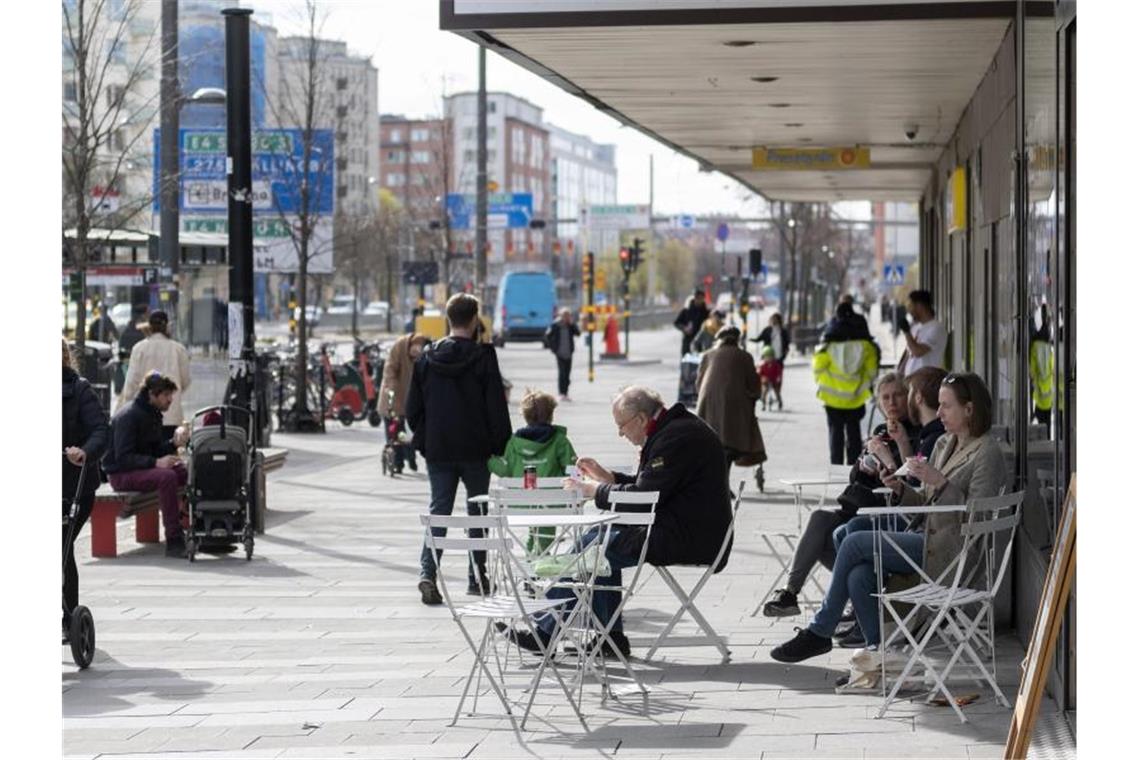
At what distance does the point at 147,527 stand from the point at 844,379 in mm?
6651

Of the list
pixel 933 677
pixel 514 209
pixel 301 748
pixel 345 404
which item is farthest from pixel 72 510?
pixel 514 209

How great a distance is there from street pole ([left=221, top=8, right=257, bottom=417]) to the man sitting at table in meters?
6.74

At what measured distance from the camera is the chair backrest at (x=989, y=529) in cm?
842

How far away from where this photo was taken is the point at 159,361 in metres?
18.5

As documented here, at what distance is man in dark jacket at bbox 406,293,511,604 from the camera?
11633mm

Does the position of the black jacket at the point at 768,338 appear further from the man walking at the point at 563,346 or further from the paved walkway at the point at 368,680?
the paved walkway at the point at 368,680

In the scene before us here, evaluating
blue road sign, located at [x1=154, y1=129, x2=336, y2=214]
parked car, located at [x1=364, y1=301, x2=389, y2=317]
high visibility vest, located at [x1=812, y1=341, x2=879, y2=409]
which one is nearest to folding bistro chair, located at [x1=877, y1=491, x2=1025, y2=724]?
high visibility vest, located at [x1=812, y1=341, x2=879, y2=409]

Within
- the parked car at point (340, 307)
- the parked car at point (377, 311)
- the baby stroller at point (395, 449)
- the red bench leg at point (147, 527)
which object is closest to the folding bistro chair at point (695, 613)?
the red bench leg at point (147, 527)

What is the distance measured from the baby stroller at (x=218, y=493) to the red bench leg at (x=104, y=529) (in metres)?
0.56

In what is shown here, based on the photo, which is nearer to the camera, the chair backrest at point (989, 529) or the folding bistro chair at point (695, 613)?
the chair backrest at point (989, 529)

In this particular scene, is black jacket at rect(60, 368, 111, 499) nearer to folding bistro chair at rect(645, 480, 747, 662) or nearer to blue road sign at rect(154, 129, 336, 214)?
folding bistro chair at rect(645, 480, 747, 662)

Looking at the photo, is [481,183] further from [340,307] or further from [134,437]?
[340,307]

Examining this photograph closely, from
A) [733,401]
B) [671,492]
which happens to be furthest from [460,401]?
[733,401]

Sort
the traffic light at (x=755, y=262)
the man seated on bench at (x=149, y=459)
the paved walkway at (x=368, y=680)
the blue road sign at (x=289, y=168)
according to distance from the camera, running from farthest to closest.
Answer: the traffic light at (x=755, y=262) → the blue road sign at (x=289, y=168) → the man seated on bench at (x=149, y=459) → the paved walkway at (x=368, y=680)
